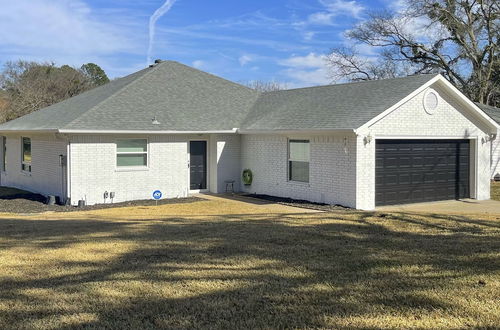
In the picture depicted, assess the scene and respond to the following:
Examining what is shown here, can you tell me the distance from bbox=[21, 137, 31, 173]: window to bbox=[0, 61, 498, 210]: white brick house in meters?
0.09

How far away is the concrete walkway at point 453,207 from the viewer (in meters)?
15.5

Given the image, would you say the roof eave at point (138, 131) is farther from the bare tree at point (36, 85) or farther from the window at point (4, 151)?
the bare tree at point (36, 85)

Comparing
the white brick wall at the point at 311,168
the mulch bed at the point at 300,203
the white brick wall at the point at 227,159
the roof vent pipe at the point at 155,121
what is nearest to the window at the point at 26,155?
the roof vent pipe at the point at 155,121

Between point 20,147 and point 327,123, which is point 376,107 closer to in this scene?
point 327,123

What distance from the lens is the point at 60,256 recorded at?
7773 millimetres

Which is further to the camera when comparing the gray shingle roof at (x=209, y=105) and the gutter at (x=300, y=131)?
the gray shingle roof at (x=209, y=105)

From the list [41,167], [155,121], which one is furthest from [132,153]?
[41,167]

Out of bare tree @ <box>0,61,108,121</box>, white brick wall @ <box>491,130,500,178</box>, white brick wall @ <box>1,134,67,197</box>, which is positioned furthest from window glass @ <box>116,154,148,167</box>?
bare tree @ <box>0,61,108,121</box>

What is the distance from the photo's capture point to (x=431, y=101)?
17.0 metres

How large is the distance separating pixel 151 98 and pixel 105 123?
3.39 meters

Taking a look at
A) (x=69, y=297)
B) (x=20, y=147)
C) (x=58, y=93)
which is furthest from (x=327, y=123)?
(x=58, y=93)

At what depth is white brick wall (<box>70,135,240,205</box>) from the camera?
56.1ft

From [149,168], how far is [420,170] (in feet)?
30.9

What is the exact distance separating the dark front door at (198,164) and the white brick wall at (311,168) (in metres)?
1.52
